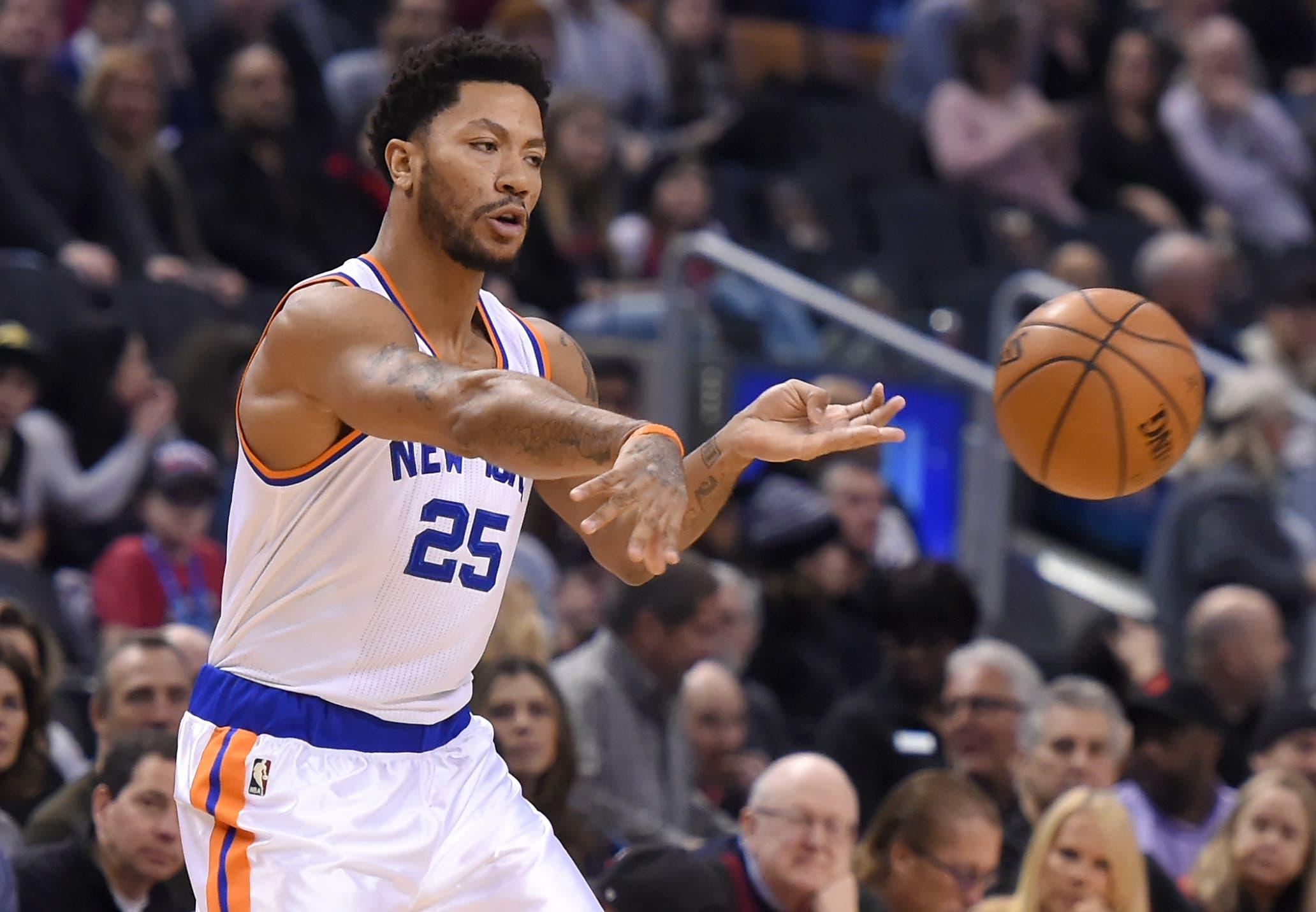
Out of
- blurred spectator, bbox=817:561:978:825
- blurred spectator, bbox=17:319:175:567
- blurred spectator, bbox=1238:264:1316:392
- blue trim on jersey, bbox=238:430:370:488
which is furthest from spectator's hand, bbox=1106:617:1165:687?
blue trim on jersey, bbox=238:430:370:488

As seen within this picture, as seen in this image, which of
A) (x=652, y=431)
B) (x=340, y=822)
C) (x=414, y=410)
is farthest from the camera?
(x=340, y=822)

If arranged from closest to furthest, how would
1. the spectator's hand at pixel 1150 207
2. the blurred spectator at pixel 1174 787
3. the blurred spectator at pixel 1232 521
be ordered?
the blurred spectator at pixel 1174 787 → the blurred spectator at pixel 1232 521 → the spectator's hand at pixel 1150 207

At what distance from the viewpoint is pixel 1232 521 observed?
812 centimetres

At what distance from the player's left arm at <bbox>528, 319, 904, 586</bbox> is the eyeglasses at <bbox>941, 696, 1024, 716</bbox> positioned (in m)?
3.17

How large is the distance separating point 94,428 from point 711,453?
4.55m

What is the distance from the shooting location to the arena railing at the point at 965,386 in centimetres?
895

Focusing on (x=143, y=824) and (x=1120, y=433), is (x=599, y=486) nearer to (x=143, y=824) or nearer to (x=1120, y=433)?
(x=1120, y=433)

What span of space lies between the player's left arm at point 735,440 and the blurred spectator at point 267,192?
542 cm

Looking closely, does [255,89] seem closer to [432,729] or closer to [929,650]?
[929,650]

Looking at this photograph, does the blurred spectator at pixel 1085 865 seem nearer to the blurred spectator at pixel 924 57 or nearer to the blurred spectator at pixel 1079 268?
the blurred spectator at pixel 1079 268

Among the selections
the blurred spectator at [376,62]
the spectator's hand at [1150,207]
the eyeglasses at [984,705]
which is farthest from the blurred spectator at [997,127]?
the eyeglasses at [984,705]

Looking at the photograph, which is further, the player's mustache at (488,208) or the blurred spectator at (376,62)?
the blurred spectator at (376,62)

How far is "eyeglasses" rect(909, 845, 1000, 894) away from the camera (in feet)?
19.1

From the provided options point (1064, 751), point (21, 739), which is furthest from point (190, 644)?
point (1064, 751)
